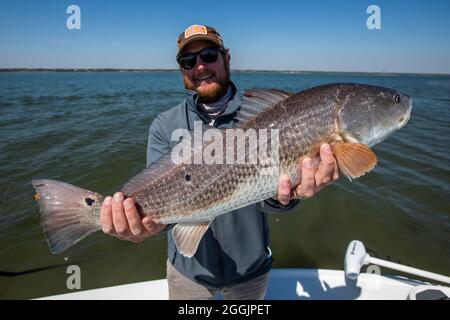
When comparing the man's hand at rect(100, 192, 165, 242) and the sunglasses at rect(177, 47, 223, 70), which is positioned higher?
the sunglasses at rect(177, 47, 223, 70)

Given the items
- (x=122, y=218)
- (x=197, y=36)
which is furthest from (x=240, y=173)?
(x=197, y=36)

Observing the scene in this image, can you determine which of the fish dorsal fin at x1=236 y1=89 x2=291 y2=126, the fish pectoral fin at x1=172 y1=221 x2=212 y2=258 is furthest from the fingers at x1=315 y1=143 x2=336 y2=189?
the fish pectoral fin at x1=172 y1=221 x2=212 y2=258

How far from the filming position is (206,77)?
3689 mm

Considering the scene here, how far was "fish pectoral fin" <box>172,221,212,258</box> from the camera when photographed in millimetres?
2812

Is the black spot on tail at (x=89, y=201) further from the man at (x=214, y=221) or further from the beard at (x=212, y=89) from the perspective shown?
the beard at (x=212, y=89)

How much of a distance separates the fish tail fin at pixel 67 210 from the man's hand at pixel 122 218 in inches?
3.9

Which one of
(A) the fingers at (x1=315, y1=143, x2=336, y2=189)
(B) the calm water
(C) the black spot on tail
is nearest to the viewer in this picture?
(A) the fingers at (x1=315, y1=143, x2=336, y2=189)

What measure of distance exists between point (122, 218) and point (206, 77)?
2021mm

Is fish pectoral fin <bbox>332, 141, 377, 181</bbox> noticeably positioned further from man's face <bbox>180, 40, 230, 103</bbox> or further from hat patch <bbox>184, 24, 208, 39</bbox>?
hat patch <bbox>184, 24, 208, 39</bbox>

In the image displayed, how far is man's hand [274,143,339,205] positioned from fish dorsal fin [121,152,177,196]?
3.45ft

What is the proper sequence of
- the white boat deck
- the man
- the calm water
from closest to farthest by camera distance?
the man
the white boat deck
the calm water

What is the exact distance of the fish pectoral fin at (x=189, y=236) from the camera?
2.81m

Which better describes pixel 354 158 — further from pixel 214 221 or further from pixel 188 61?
pixel 188 61
